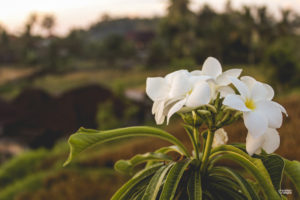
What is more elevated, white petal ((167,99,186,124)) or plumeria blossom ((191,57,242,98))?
plumeria blossom ((191,57,242,98))

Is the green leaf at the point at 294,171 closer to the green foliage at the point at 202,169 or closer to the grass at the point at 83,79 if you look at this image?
the green foliage at the point at 202,169

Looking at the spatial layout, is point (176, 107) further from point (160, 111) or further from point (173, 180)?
point (173, 180)

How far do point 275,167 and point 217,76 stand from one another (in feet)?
1.31

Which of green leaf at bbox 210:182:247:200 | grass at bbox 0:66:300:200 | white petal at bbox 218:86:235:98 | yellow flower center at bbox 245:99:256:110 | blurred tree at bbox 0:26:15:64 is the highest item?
white petal at bbox 218:86:235:98

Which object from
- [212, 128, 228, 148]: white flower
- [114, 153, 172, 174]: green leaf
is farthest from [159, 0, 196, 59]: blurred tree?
[212, 128, 228, 148]: white flower

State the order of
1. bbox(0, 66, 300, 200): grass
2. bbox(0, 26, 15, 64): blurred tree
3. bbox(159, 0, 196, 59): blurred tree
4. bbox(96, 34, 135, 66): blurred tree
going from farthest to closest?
1. bbox(0, 26, 15, 64): blurred tree
2. bbox(96, 34, 135, 66): blurred tree
3. bbox(159, 0, 196, 59): blurred tree
4. bbox(0, 66, 300, 200): grass

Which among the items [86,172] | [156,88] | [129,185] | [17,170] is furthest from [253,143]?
[17,170]

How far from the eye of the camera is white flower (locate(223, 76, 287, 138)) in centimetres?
103

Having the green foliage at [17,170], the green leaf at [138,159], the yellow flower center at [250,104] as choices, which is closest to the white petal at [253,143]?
the yellow flower center at [250,104]

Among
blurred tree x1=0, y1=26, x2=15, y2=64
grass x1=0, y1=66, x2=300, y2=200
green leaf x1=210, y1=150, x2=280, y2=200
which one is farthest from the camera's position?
blurred tree x1=0, y1=26, x2=15, y2=64

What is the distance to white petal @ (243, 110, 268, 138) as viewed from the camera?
1.03 meters

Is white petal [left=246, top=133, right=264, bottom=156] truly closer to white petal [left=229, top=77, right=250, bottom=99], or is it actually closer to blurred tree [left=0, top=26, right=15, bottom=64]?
white petal [left=229, top=77, right=250, bottom=99]

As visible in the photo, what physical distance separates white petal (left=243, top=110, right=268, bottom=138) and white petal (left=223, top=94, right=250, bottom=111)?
3 centimetres

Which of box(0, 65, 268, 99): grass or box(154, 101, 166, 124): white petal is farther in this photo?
box(0, 65, 268, 99): grass
